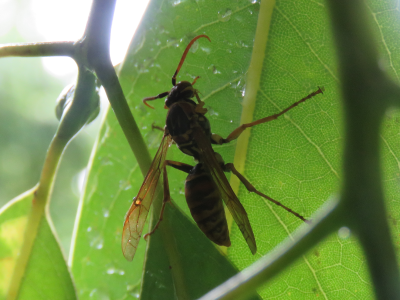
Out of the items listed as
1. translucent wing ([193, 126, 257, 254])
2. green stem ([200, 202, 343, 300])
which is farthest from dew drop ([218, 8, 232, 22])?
green stem ([200, 202, 343, 300])

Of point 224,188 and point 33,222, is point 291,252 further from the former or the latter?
point 33,222

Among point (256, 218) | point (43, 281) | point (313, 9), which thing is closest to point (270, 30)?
point (313, 9)

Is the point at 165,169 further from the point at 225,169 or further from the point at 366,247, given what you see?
the point at 366,247

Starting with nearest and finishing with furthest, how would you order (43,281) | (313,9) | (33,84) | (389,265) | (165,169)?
(389,265) → (313,9) → (43,281) → (165,169) → (33,84)

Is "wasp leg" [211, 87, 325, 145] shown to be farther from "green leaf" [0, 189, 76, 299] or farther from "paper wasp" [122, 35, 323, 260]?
"green leaf" [0, 189, 76, 299]

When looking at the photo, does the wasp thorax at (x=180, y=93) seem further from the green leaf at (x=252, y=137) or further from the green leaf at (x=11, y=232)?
the green leaf at (x=11, y=232)

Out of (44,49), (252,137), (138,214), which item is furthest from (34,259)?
(252,137)
